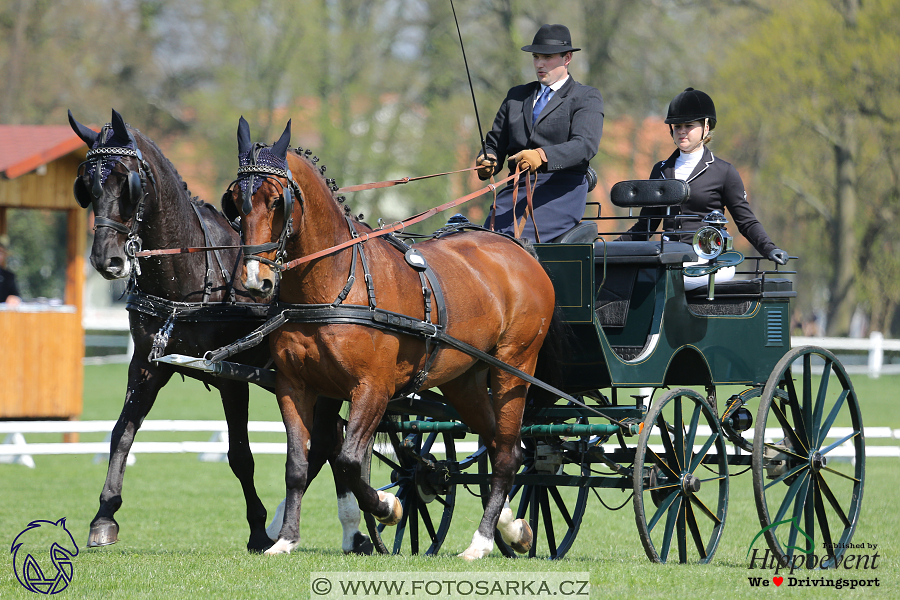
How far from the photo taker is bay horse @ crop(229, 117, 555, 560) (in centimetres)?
527

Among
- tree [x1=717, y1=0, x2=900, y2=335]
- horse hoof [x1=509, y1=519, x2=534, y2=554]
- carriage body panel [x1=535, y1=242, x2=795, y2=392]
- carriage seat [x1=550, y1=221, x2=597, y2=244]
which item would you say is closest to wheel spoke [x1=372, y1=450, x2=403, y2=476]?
horse hoof [x1=509, y1=519, x2=534, y2=554]

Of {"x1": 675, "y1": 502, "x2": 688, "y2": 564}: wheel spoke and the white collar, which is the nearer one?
{"x1": 675, "y1": 502, "x2": 688, "y2": 564}: wheel spoke

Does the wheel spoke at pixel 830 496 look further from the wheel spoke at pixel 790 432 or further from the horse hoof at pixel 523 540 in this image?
the horse hoof at pixel 523 540

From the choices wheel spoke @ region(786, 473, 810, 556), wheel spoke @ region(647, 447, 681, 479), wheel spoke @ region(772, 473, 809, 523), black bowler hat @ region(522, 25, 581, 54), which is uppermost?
black bowler hat @ region(522, 25, 581, 54)

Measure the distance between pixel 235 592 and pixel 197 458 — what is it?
9.81 metres

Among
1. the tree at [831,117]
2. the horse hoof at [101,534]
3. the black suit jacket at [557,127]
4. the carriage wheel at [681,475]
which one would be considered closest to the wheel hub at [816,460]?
the carriage wheel at [681,475]

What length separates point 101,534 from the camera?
613 cm

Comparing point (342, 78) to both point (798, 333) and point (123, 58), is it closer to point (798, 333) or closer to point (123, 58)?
point (123, 58)

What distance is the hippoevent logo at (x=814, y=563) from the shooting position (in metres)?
5.70

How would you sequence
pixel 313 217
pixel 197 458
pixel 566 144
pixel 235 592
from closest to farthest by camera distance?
pixel 235 592
pixel 313 217
pixel 566 144
pixel 197 458

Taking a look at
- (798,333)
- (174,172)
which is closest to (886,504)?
(174,172)

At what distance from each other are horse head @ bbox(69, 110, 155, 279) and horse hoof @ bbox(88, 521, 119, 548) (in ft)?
4.56

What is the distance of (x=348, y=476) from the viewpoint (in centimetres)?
554

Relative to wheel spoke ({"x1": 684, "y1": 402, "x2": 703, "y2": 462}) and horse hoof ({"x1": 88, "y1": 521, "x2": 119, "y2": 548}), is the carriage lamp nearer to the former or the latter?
wheel spoke ({"x1": 684, "y1": 402, "x2": 703, "y2": 462})
